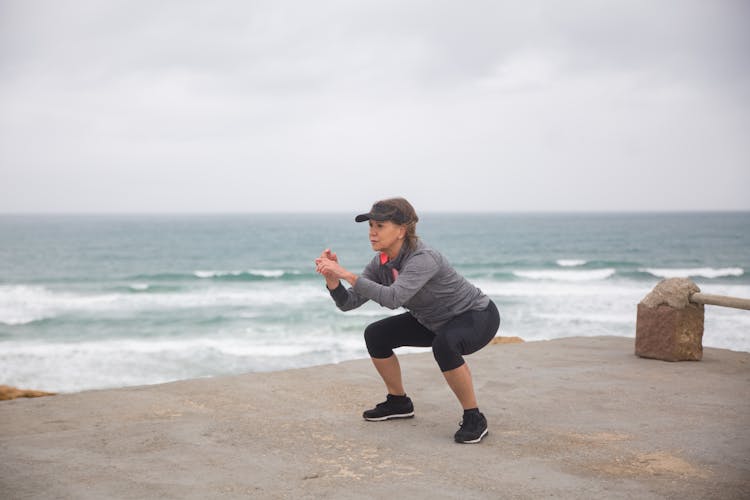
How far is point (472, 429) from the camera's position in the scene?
380 cm

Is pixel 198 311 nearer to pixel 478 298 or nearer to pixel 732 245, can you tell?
pixel 478 298

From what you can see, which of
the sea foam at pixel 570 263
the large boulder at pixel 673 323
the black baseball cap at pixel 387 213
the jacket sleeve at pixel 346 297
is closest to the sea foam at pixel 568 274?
the sea foam at pixel 570 263

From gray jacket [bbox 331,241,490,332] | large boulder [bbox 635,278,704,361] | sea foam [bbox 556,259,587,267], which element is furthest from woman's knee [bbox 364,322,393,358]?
sea foam [bbox 556,259,587,267]

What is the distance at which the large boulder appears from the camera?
591cm

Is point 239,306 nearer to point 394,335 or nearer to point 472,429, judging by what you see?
point 394,335

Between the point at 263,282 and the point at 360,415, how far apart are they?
1016 inches

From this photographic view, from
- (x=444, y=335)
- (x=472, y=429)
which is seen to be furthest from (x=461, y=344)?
(x=472, y=429)

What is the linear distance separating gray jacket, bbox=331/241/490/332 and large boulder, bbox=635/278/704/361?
266cm

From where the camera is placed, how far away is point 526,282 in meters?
28.1

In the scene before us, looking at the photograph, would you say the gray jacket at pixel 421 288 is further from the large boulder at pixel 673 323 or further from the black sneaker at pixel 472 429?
the large boulder at pixel 673 323

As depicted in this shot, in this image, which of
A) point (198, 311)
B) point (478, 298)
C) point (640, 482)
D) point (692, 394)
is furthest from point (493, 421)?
point (198, 311)

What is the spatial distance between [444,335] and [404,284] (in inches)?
15.2

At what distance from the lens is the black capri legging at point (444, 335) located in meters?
3.73

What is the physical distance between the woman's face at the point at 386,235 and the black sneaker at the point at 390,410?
1009mm
